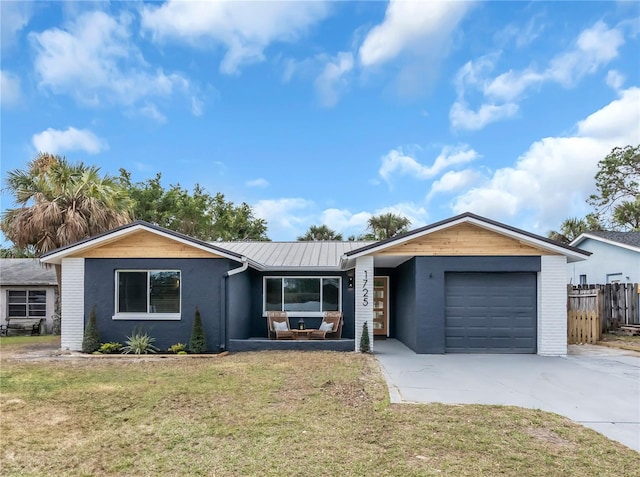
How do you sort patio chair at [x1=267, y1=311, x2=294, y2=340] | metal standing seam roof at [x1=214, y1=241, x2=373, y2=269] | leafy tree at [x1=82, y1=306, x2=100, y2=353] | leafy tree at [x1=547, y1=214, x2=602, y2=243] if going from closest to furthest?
leafy tree at [x1=82, y1=306, x2=100, y2=353] → patio chair at [x1=267, y1=311, x2=294, y2=340] → metal standing seam roof at [x1=214, y1=241, x2=373, y2=269] → leafy tree at [x1=547, y1=214, x2=602, y2=243]

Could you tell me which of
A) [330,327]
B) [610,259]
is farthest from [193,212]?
[610,259]

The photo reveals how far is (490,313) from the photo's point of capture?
11.8 meters

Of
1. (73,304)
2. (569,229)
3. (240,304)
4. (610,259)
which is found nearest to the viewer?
(73,304)

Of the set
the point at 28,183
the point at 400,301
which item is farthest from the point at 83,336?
the point at 400,301

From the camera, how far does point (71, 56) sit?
13.4m

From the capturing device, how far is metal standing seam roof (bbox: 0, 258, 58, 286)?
19.1 meters

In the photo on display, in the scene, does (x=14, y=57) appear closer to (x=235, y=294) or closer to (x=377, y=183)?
(x=235, y=294)

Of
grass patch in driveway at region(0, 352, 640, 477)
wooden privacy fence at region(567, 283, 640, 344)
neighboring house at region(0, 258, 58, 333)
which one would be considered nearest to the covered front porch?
grass patch in driveway at region(0, 352, 640, 477)

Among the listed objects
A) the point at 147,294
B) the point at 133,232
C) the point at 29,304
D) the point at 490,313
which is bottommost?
the point at 29,304

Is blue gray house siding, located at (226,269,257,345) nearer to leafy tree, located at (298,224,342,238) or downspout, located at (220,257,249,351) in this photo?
downspout, located at (220,257,249,351)

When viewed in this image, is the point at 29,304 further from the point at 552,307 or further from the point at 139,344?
the point at 552,307

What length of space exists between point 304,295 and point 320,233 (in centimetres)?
1511

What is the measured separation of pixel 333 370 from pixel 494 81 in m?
11.9

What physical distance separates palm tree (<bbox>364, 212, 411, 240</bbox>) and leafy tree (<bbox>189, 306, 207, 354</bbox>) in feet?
52.9
